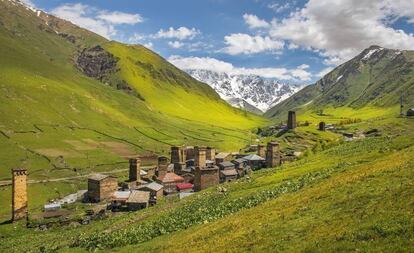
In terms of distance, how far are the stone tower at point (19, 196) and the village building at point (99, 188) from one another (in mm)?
22385

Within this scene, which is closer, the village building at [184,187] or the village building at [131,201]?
the village building at [131,201]

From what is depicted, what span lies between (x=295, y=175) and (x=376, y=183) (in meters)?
35.5

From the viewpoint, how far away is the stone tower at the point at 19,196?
317ft

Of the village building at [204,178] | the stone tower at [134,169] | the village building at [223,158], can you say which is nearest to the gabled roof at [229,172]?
the village building at [204,178]

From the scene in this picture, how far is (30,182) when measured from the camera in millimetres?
139750

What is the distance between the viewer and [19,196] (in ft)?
321

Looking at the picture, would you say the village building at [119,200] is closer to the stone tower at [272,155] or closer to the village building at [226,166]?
the village building at [226,166]

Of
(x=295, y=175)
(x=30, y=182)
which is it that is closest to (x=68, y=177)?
(x=30, y=182)

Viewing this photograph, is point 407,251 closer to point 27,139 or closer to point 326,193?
point 326,193

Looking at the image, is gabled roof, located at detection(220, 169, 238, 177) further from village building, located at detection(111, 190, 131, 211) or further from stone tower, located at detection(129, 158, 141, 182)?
village building, located at detection(111, 190, 131, 211)

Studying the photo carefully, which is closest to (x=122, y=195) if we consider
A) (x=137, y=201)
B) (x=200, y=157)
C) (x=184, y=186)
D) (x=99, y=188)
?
(x=137, y=201)

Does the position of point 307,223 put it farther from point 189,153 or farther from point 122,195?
point 189,153

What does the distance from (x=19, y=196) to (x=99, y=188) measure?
23.6m

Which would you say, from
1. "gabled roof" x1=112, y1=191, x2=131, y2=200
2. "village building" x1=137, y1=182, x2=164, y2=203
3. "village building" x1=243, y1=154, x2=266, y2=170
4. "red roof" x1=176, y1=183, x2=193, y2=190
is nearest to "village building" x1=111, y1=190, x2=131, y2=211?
"gabled roof" x1=112, y1=191, x2=131, y2=200
